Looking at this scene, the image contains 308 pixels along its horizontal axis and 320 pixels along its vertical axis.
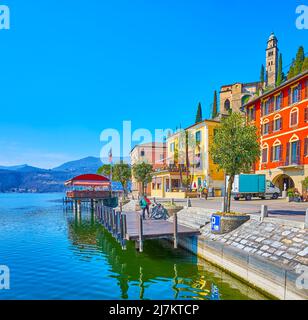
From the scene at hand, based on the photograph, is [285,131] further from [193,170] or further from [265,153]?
[193,170]

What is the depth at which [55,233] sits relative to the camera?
23.7 metres

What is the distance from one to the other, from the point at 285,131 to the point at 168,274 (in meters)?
27.4

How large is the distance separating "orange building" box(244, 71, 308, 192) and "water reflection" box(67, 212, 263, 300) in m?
21.1

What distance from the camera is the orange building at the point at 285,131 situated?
3031 cm

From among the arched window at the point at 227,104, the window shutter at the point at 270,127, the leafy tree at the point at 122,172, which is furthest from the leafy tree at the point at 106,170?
the window shutter at the point at 270,127

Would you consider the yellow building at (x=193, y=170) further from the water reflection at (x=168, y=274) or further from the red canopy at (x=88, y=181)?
the water reflection at (x=168, y=274)

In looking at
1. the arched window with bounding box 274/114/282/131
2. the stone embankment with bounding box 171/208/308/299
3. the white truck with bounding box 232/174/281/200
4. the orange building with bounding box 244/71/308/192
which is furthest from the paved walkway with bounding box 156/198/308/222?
the arched window with bounding box 274/114/282/131

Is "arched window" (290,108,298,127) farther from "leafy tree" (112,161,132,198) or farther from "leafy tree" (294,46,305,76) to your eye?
"leafy tree" (112,161,132,198)

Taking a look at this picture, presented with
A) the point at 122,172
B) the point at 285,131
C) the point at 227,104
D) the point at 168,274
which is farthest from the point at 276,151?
the point at 227,104

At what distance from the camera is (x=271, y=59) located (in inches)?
3541

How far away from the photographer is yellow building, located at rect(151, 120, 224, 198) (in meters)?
41.3

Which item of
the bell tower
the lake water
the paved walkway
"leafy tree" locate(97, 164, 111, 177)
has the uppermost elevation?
the bell tower

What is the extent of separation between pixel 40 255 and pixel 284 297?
12.8 meters
